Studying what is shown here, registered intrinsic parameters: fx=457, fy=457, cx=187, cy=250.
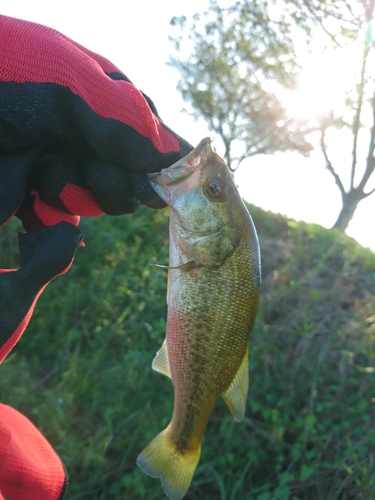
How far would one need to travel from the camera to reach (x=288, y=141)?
1870cm

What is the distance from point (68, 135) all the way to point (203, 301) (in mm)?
858

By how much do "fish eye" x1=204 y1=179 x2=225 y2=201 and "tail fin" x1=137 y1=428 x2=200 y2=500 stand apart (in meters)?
1.09

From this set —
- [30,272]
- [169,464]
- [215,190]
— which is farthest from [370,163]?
[30,272]

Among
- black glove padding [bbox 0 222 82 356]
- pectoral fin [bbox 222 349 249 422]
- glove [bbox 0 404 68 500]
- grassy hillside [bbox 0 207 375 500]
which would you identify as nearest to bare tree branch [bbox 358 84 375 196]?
grassy hillside [bbox 0 207 375 500]

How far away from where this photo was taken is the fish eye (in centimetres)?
200

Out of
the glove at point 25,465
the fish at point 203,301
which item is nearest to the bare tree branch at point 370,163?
the fish at point 203,301

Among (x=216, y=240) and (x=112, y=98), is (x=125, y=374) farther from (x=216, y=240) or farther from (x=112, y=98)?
(x=112, y=98)

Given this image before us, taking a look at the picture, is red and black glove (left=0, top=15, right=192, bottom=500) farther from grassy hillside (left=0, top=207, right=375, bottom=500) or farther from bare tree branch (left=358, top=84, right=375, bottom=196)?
bare tree branch (left=358, top=84, right=375, bottom=196)

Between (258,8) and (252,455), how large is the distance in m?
12.8

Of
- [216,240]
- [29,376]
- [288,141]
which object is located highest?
[288,141]

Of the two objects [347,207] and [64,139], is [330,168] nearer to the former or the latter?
[347,207]

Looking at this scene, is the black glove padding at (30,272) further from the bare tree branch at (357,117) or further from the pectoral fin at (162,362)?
the bare tree branch at (357,117)

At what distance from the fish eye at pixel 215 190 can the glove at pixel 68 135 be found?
0.19m

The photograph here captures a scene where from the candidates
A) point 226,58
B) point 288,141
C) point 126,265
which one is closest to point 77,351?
point 126,265
